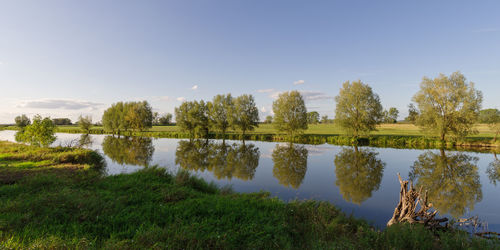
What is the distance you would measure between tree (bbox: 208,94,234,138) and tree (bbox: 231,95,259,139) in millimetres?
1937

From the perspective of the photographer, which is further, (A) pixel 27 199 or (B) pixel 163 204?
(B) pixel 163 204

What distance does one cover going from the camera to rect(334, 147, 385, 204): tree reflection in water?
1191 cm

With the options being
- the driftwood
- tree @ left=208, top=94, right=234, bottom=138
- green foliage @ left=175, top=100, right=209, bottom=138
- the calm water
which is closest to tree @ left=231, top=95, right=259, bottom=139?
tree @ left=208, top=94, right=234, bottom=138

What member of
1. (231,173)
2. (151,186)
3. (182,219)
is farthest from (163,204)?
(231,173)

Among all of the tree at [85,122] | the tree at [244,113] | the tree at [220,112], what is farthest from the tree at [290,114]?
the tree at [85,122]

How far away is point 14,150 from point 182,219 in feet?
69.4

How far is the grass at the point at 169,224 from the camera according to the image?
452 cm

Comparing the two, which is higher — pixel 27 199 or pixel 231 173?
pixel 27 199

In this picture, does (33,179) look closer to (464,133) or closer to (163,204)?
(163,204)

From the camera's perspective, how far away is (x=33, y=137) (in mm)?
21141

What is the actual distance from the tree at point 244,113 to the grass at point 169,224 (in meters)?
39.5

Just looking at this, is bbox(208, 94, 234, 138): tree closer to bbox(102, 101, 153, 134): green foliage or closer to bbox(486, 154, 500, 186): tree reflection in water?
bbox(102, 101, 153, 134): green foliage

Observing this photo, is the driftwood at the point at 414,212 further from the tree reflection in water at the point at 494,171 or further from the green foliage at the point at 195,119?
the green foliage at the point at 195,119

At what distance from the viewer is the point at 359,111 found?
3656 cm
